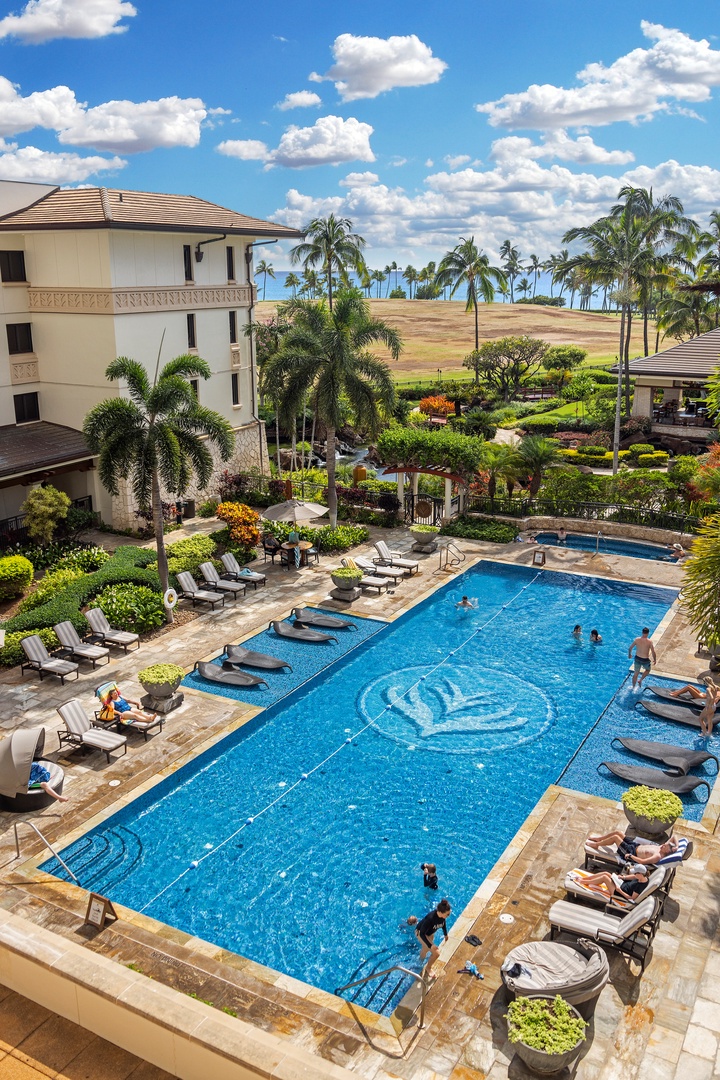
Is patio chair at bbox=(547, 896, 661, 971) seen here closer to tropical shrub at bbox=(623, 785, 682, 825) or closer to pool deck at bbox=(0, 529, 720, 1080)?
pool deck at bbox=(0, 529, 720, 1080)

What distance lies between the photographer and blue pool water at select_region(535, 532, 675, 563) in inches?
1148

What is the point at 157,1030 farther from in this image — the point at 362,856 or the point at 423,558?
the point at 423,558

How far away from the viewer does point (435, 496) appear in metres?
32.9

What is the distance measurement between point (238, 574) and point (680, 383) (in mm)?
30440

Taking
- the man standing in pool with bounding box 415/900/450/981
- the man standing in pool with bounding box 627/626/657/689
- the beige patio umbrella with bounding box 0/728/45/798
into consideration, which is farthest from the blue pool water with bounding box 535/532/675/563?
the beige patio umbrella with bounding box 0/728/45/798

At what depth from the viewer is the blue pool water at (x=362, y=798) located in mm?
12688

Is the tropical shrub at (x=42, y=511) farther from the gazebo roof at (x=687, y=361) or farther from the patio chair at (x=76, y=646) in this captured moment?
the gazebo roof at (x=687, y=361)

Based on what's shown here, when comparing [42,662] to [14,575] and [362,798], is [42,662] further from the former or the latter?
[362,798]

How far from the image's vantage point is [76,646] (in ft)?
67.3

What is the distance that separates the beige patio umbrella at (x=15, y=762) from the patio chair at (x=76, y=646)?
19.1 ft

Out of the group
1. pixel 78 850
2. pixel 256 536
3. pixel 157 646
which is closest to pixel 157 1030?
pixel 78 850

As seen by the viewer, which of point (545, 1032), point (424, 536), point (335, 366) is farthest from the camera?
point (424, 536)

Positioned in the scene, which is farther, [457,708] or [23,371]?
[23,371]

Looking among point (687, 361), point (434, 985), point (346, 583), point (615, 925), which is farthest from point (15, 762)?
point (687, 361)
